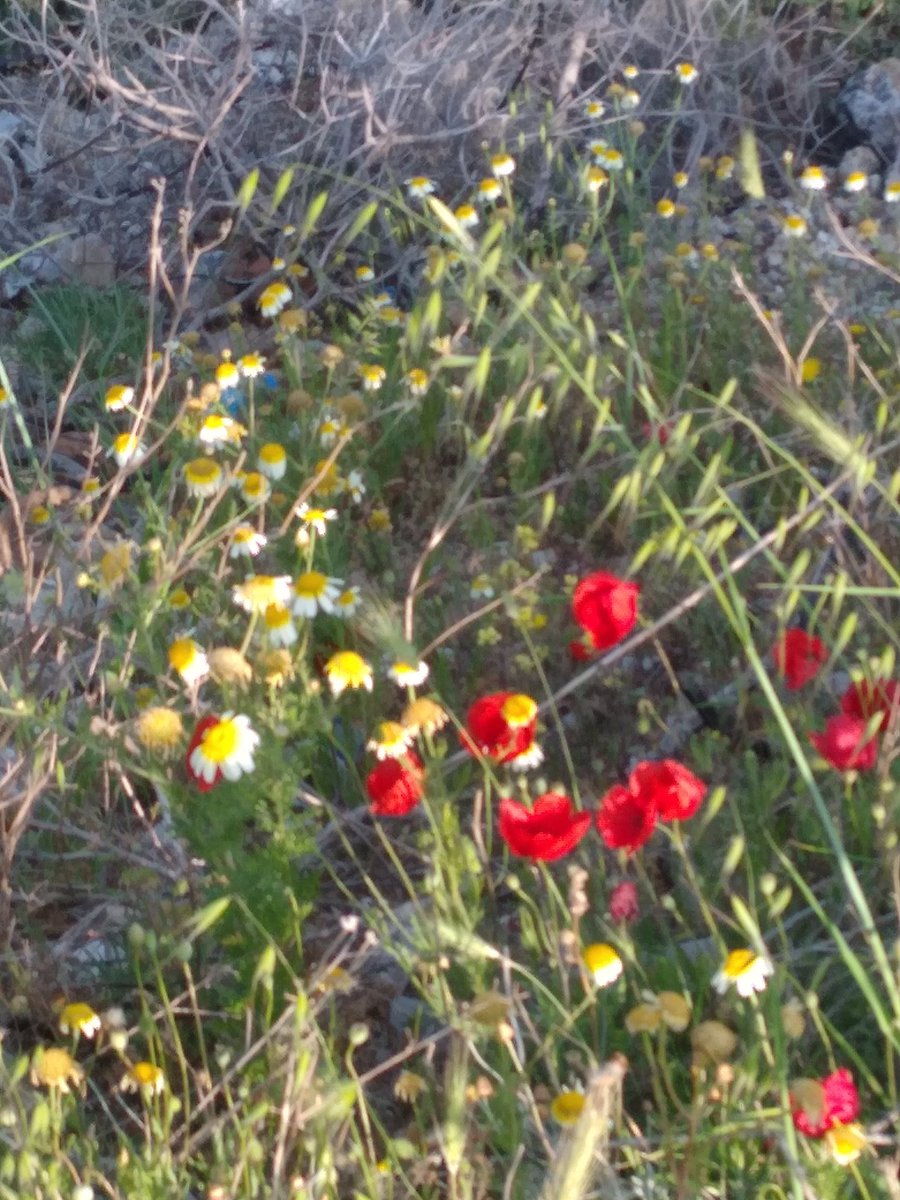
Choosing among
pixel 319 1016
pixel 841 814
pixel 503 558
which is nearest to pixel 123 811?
pixel 319 1016

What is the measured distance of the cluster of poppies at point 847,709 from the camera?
153cm

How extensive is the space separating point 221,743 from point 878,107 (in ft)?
10.3

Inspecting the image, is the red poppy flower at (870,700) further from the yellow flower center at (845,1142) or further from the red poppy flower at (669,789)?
the yellow flower center at (845,1142)

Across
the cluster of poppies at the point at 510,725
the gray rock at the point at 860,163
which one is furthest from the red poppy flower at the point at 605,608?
the gray rock at the point at 860,163

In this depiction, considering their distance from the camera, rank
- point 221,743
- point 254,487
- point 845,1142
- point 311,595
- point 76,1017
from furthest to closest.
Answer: point 254,487 → point 311,595 → point 221,743 → point 76,1017 → point 845,1142

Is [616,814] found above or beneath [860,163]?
above

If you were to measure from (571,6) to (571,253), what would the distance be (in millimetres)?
1362

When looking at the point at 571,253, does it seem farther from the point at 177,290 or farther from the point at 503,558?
the point at 177,290

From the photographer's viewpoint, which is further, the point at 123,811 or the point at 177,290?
the point at 177,290

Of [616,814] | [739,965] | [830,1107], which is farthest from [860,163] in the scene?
[830,1107]

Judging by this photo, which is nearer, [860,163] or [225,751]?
[225,751]

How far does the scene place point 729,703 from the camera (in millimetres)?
2082

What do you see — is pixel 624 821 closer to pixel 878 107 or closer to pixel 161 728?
pixel 161 728

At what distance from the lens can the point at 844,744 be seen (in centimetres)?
153
